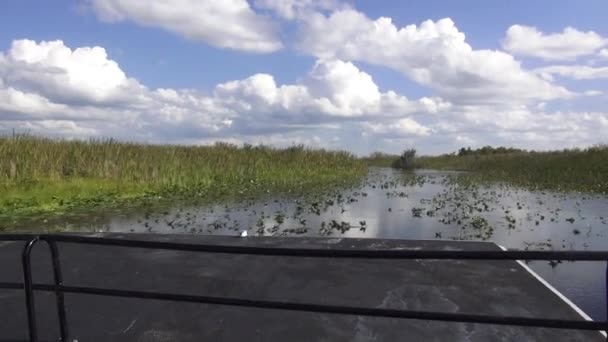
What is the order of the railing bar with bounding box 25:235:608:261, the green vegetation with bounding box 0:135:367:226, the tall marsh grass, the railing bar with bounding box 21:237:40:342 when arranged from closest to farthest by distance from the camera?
the railing bar with bounding box 25:235:608:261
the railing bar with bounding box 21:237:40:342
the green vegetation with bounding box 0:135:367:226
the tall marsh grass

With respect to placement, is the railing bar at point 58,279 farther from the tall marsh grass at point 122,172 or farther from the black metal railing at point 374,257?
the tall marsh grass at point 122,172

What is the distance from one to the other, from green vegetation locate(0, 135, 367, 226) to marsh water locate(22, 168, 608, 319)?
213 centimetres

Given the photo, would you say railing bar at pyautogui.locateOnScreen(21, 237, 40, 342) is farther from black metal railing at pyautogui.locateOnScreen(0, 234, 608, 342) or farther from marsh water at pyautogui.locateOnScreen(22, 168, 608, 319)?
marsh water at pyautogui.locateOnScreen(22, 168, 608, 319)

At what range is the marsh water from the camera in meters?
9.56

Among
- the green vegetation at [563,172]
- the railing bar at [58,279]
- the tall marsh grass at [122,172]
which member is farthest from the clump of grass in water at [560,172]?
the railing bar at [58,279]

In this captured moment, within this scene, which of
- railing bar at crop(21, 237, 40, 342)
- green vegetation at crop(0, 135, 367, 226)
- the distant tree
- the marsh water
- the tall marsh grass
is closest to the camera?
railing bar at crop(21, 237, 40, 342)

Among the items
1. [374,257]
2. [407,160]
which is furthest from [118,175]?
[407,160]

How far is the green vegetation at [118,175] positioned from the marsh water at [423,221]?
213cm

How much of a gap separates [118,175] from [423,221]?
430 inches

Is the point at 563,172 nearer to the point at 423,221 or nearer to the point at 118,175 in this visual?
the point at 423,221

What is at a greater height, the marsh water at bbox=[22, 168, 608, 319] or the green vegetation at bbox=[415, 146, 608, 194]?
the green vegetation at bbox=[415, 146, 608, 194]

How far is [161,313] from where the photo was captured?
406 cm

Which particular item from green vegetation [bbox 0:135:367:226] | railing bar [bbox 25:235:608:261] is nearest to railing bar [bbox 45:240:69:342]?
railing bar [bbox 25:235:608:261]

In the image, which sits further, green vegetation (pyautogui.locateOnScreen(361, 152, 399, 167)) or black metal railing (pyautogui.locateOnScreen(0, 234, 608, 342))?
green vegetation (pyautogui.locateOnScreen(361, 152, 399, 167))
